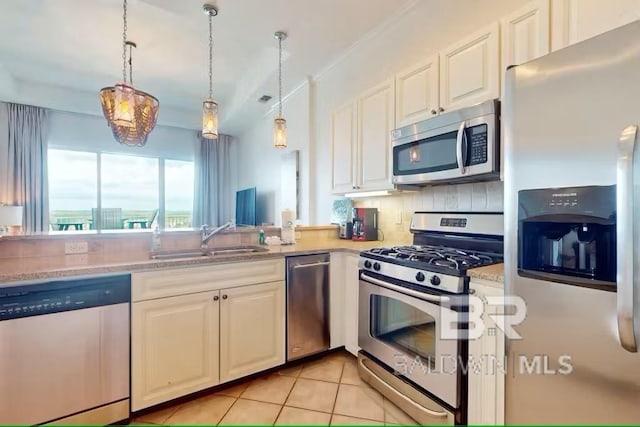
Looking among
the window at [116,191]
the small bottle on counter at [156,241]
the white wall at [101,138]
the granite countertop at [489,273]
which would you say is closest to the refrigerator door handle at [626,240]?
the granite countertop at [489,273]

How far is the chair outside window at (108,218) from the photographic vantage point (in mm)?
5402

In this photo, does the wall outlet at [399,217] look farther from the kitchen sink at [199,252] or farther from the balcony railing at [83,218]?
the balcony railing at [83,218]

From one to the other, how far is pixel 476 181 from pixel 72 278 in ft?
7.59

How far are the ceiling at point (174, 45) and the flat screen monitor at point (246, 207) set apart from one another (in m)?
1.29

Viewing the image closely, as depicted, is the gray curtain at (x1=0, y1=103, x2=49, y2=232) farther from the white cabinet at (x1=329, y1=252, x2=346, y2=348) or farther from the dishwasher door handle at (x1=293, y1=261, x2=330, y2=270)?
the white cabinet at (x1=329, y1=252, x2=346, y2=348)

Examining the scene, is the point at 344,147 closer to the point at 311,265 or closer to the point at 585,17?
the point at 311,265

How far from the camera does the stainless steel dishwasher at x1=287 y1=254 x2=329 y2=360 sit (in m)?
2.17

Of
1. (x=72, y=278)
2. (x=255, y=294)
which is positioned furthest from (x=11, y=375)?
(x=255, y=294)

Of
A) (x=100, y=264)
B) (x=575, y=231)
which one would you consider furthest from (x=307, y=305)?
(x=575, y=231)

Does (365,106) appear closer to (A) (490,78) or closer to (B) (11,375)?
(A) (490,78)

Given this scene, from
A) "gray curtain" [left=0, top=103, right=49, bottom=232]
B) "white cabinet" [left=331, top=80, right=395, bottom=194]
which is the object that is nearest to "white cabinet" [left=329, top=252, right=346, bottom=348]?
"white cabinet" [left=331, top=80, right=395, bottom=194]

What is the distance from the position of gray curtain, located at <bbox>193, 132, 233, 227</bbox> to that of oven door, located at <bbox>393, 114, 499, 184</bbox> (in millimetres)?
4939

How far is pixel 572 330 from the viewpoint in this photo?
107cm

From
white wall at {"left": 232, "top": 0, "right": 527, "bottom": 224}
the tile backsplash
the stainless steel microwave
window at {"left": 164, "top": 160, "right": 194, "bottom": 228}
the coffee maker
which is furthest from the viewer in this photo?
window at {"left": 164, "top": 160, "right": 194, "bottom": 228}
